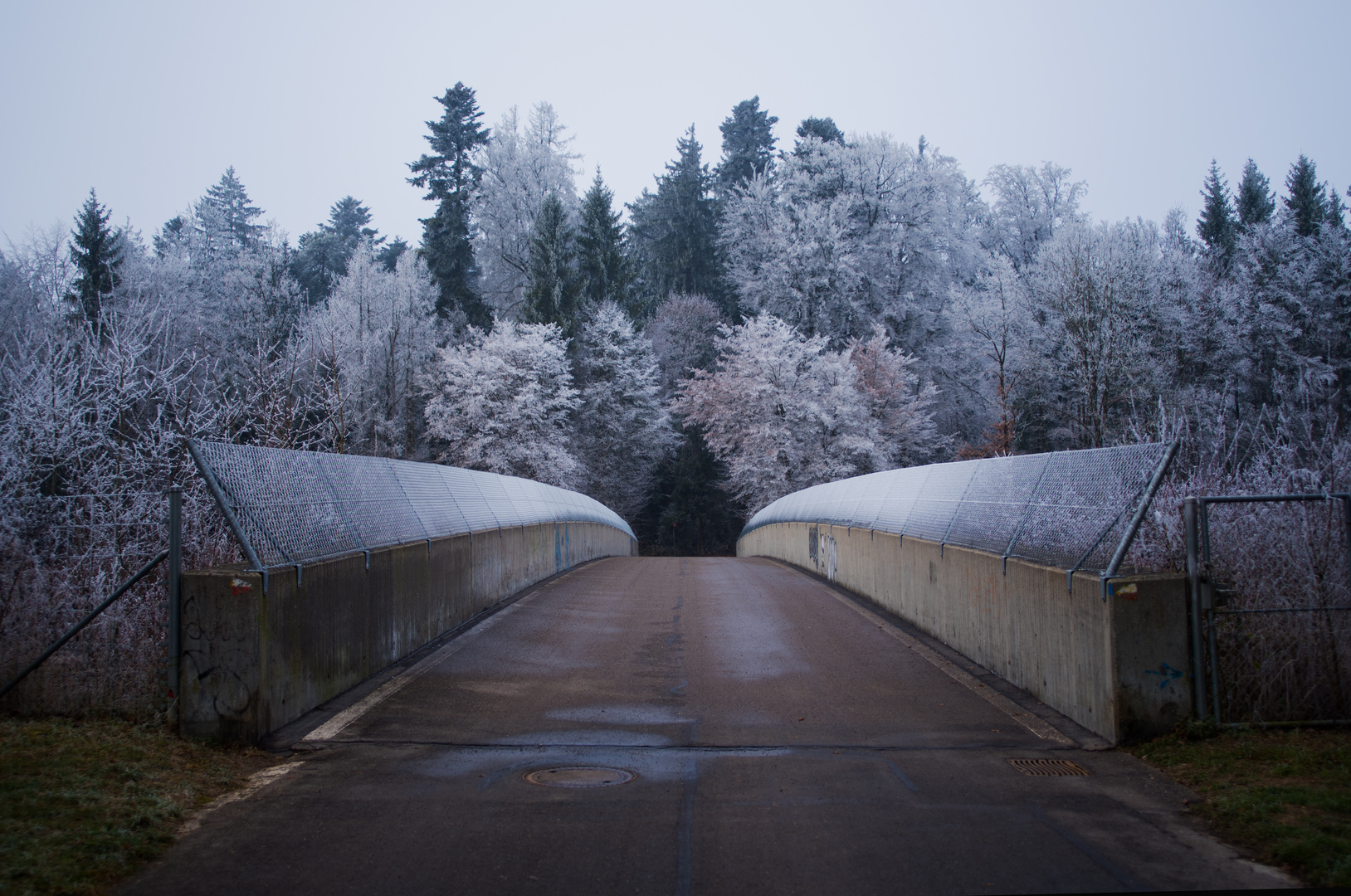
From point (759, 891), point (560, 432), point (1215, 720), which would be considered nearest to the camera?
point (759, 891)

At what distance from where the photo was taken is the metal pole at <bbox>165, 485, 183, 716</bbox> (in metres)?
6.14

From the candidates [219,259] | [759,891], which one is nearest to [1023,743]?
[759,891]

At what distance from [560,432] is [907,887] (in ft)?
140

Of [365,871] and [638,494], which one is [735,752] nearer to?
[365,871]

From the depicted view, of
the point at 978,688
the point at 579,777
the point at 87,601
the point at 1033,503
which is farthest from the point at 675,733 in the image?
the point at 87,601

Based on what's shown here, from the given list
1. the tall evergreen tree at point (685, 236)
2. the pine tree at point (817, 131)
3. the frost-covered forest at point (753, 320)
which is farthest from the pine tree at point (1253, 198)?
the tall evergreen tree at point (685, 236)

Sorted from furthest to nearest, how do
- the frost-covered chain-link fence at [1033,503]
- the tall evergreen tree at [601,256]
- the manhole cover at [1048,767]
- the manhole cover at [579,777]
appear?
1. the tall evergreen tree at [601,256]
2. the frost-covered chain-link fence at [1033,503]
3. the manhole cover at [1048,767]
4. the manhole cover at [579,777]

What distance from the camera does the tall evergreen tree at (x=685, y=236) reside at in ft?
222

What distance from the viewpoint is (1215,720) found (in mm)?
6191

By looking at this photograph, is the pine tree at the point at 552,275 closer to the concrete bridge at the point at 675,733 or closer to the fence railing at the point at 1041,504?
the fence railing at the point at 1041,504

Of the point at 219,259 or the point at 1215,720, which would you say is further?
the point at 219,259

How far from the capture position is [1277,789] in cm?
515

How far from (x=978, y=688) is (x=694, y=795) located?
12.3 feet

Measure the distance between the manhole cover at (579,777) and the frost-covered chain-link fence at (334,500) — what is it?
2.57 meters
